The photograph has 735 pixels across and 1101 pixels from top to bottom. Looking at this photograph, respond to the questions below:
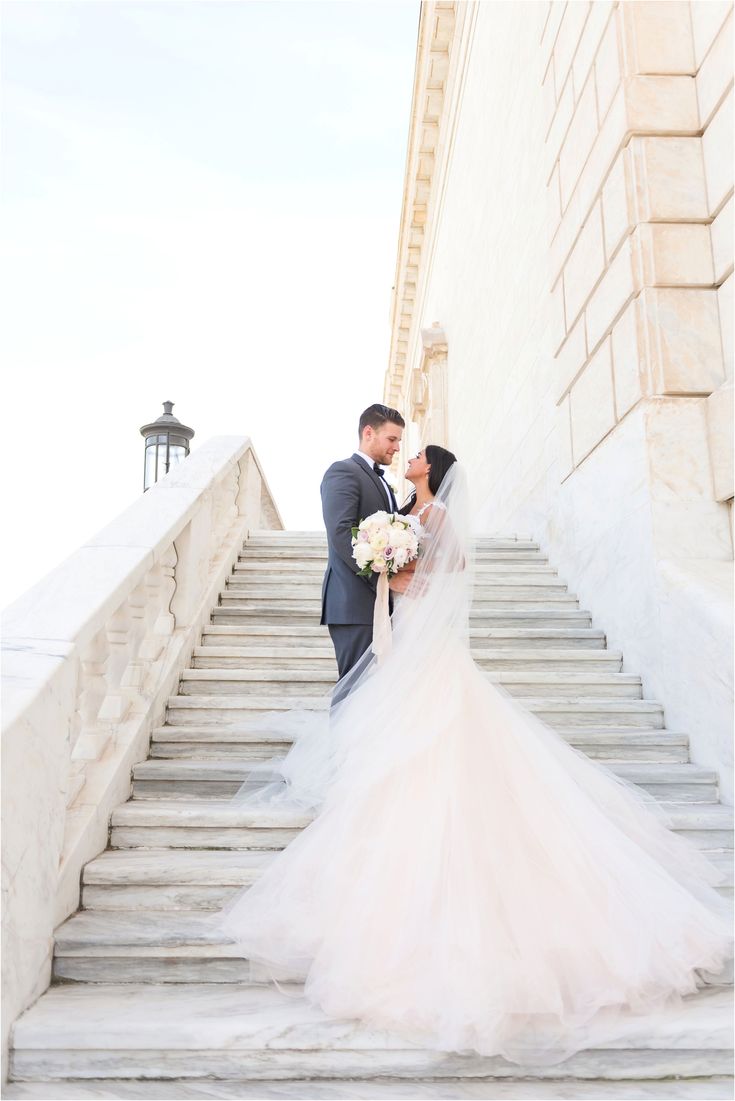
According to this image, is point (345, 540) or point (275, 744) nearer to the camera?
point (345, 540)

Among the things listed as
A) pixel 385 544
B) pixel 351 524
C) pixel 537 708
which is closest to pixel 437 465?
pixel 351 524

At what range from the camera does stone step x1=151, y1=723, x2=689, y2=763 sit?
3.84 meters

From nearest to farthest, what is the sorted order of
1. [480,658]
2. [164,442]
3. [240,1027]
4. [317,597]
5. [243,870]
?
[240,1027] → [243,870] → [480,658] → [317,597] → [164,442]

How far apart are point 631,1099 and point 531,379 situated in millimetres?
7047

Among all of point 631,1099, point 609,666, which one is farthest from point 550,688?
point 631,1099

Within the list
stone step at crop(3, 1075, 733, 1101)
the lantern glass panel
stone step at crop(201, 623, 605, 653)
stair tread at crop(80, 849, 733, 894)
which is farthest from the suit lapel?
the lantern glass panel

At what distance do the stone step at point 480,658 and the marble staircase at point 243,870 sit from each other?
0.4 inches

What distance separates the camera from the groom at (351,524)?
3631 millimetres

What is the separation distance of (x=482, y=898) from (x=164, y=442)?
696cm

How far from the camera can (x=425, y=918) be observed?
7.55ft

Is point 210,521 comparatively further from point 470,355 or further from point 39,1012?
point 470,355

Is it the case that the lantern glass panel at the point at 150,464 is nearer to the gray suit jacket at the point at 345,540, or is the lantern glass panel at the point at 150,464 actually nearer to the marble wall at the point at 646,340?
the marble wall at the point at 646,340

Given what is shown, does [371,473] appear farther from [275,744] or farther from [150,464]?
[150,464]

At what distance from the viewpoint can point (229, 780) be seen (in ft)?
11.8
